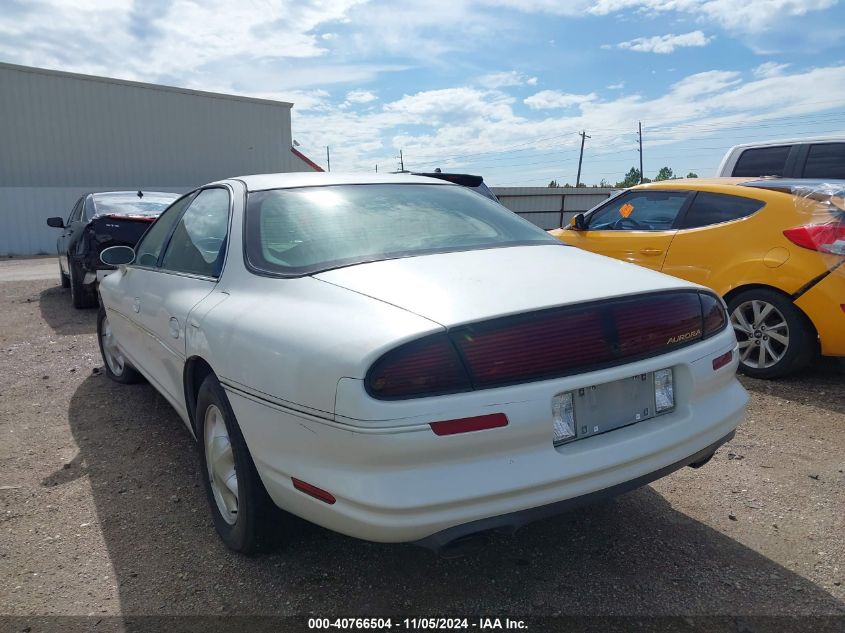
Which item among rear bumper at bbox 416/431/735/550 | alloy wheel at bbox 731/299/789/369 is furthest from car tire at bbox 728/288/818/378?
rear bumper at bbox 416/431/735/550

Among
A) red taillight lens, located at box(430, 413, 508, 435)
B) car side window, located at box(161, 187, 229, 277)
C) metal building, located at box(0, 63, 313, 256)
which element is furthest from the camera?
metal building, located at box(0, 63, 313, 256)

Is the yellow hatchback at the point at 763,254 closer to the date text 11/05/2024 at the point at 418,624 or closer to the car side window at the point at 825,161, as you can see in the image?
the car side window at the point at 825,161

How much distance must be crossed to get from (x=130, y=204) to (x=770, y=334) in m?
7.83

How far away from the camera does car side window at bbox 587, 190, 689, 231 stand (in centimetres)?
555

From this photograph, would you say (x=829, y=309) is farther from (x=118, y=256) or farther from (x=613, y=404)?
(x=118, y=256)

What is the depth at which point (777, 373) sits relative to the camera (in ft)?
15.2

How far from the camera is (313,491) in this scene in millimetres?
1993

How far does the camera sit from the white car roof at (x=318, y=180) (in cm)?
307

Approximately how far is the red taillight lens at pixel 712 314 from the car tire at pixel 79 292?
7.70m

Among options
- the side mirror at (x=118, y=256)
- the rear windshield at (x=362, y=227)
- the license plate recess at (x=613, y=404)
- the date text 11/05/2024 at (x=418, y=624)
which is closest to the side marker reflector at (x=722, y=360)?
the license plate recess at (x=613, y=404)

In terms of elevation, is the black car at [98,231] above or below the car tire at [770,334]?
above

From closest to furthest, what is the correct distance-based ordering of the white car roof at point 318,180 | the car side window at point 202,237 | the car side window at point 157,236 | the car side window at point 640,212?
the car side window at point 202,237
the white car roof at point 318,180
the car side window at point 157,236
the car side window at point 640,212

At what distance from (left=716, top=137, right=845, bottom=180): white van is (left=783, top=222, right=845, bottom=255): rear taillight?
2540mm

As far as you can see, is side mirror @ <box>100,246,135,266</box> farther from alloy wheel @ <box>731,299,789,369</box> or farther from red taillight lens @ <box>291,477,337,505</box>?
alloy wheel @ <box>731,299,789,369</box>
